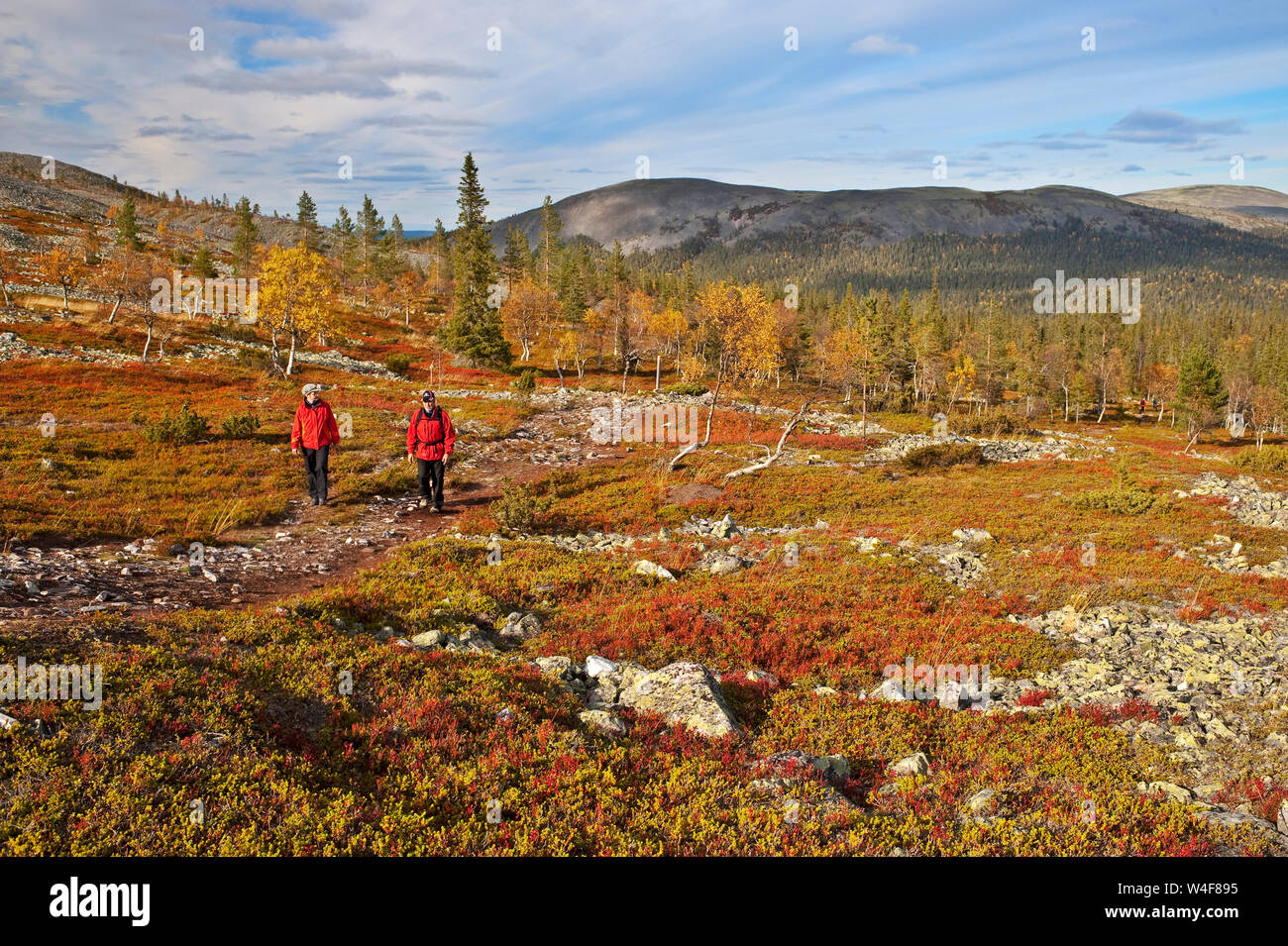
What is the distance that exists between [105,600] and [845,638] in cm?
1246

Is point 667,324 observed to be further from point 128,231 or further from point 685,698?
point 685,698

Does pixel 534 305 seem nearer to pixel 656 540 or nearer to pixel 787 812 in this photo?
pixel 656 540

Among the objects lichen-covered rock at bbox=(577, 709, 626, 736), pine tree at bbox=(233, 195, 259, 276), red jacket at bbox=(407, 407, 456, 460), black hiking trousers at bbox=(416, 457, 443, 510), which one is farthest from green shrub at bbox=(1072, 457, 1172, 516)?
pine tree at bbox=(233, 195, 259, 276)

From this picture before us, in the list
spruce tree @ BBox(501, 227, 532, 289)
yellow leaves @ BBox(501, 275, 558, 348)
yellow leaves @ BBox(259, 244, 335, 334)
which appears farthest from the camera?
spruce tree @ BBox(501, 227, 532, 289)

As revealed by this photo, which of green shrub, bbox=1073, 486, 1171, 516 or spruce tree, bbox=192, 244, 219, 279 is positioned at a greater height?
spruce tree, bbox=192, 244, 219, 279

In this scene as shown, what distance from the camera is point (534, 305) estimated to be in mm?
72438

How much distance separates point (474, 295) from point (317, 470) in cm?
4815

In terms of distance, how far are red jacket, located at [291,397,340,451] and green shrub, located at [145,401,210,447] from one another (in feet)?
34.9

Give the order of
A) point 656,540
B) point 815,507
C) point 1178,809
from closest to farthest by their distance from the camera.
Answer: point 1178,809
point 656,540
point 815,507

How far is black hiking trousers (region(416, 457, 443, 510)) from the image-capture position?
1872cm

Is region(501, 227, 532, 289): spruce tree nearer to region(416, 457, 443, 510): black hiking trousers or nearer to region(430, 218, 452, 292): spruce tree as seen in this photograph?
region(430, 218, 452, 292): spruce tree

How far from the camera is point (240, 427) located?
86.5 ft

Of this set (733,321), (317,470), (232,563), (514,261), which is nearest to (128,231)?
(514,261)
